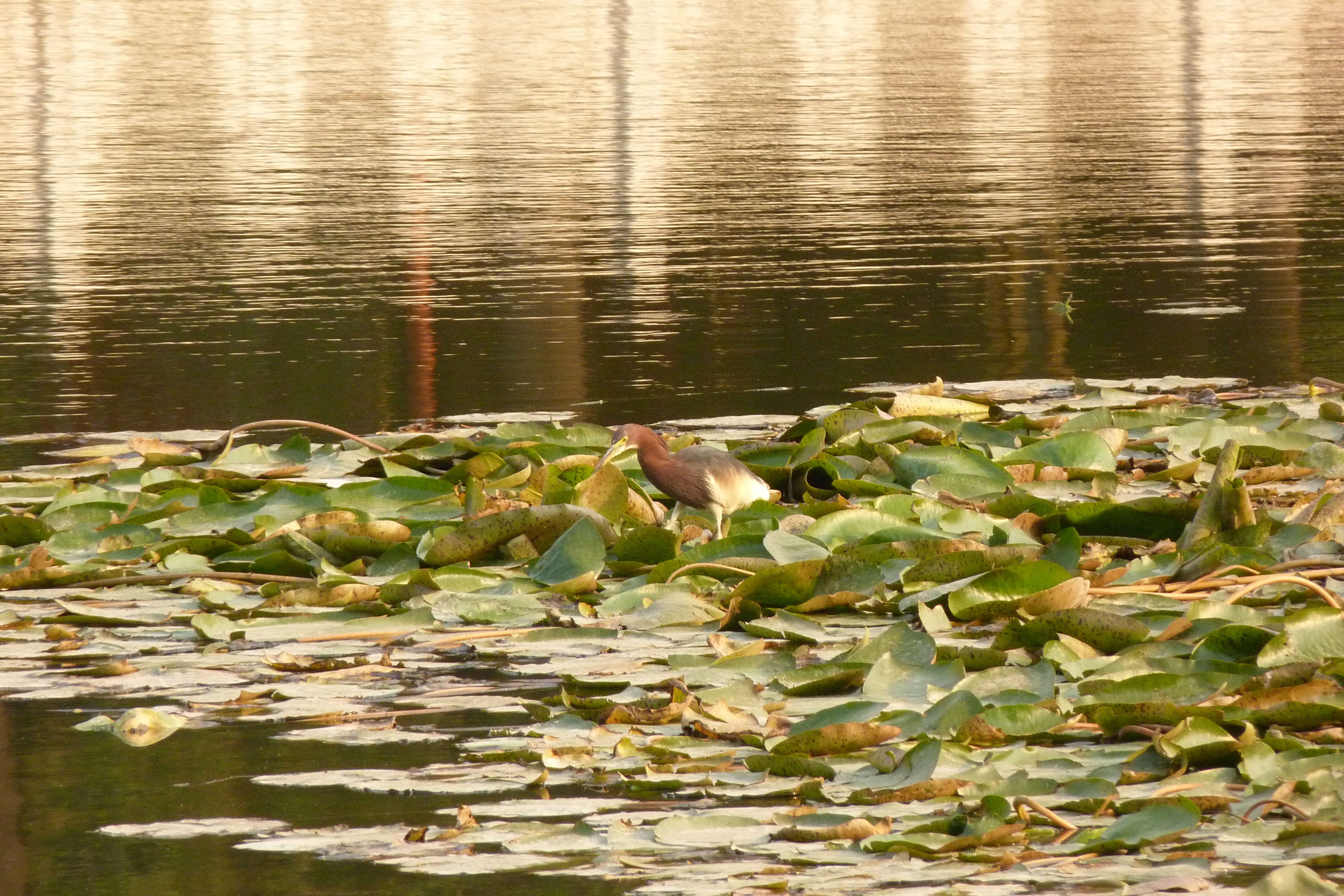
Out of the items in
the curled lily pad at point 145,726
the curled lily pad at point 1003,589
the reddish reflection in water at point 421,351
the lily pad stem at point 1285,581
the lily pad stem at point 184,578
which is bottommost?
the reddish reflection in water at point 421,351

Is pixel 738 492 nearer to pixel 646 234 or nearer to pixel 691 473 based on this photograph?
pixel 691 473

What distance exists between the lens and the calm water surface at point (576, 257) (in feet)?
20.1

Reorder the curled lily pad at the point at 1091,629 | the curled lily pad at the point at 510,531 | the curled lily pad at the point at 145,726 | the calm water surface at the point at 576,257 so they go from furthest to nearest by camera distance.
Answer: the curled lily pad at the point at 510,531, the curled lily pad at the point at 1091,629, the calm water surface at the point at 576,257, the curled lily pad at the point at 145,726

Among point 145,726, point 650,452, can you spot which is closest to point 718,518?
point 650,452

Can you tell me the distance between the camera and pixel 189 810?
5.22 m

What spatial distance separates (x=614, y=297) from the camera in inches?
619

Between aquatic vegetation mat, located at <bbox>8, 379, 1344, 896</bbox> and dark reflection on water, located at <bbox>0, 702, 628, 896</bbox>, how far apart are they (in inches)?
2.6

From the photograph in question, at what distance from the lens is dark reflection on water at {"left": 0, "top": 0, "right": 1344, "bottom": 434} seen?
12594mm

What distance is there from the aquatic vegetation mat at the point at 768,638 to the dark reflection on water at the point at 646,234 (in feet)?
7.65

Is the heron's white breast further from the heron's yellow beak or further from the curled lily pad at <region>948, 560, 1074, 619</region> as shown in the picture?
the curled lily pad at <region>948, 560, 1074, 619</region>

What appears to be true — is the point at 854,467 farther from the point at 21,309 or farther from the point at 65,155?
the point at 65,155

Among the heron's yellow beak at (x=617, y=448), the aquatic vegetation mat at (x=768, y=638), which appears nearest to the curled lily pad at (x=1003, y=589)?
the aquatic vegetation mat at (x=768, y=638)

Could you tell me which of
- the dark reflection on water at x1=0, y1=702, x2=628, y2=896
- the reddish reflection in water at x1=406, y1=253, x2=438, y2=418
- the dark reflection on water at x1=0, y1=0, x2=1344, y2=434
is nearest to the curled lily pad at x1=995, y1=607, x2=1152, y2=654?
the dark reflection on water at x1=0, y1=702, x2=628, y2=896

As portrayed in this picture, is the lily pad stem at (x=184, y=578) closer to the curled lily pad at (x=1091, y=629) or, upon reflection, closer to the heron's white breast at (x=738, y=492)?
the heron's white breast at (x=738, y=492)
